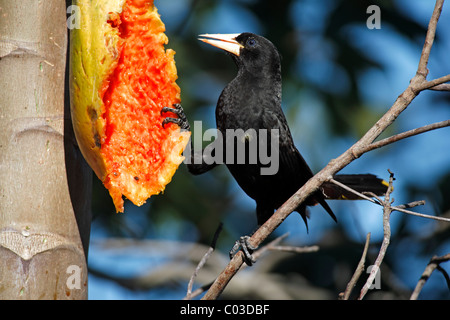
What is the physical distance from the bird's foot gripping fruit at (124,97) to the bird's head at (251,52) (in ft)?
2.85

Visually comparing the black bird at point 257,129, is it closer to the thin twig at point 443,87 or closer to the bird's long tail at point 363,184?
the bird's long tail at point 363,184

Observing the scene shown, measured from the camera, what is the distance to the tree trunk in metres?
1.64

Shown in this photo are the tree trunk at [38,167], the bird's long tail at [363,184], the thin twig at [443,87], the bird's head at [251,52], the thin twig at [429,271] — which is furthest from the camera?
the bird's long tail at [363,184]

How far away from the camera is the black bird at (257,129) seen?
311 cm

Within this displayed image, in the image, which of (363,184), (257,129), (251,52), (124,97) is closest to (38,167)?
(124,97)

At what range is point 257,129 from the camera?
3088 mm

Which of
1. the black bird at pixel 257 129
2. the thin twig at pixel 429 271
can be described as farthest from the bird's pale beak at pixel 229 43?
the thin twig at pixel 429 271

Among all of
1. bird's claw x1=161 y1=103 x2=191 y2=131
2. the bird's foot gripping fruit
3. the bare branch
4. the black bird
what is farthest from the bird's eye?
the bare branch

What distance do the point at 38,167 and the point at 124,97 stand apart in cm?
66

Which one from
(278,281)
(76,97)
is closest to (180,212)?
(278,281)

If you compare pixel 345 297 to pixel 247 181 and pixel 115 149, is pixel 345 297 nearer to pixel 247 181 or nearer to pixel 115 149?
Answer: pixel 115 149

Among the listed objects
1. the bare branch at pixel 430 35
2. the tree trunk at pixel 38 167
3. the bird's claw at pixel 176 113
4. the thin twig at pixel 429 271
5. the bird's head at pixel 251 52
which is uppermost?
the bird's head at pixel 251 52

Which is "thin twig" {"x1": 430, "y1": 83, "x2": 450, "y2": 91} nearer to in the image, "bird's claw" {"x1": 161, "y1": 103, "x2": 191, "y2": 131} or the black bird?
"bird's claw" {"x1": 161, "y1": 103, "x2": 191, "y2": 131}

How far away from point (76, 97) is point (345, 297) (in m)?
1.07
